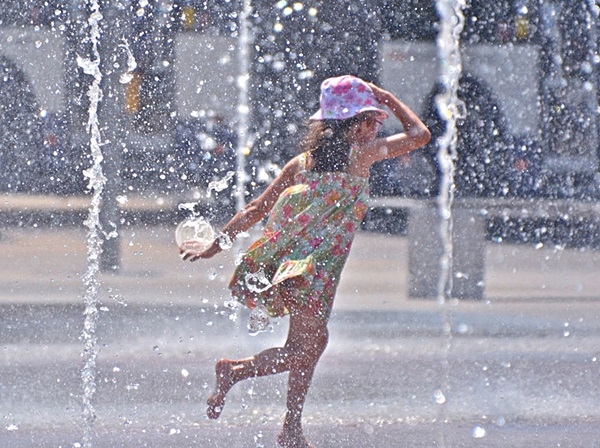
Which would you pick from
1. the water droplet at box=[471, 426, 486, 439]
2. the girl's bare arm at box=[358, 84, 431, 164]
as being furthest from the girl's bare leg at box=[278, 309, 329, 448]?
the water droplet at box=[471, 426, 486, 439]

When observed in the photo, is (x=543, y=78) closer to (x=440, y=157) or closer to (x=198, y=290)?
(x=440, y=157)

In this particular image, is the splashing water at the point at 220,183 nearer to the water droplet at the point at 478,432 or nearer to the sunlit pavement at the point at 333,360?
the sunlit pavement at the point at 333,360

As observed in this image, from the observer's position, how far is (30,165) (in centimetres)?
1066

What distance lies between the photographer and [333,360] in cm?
538

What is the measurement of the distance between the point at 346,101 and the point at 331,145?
13 cm

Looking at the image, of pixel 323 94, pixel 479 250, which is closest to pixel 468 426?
pixel 323 94

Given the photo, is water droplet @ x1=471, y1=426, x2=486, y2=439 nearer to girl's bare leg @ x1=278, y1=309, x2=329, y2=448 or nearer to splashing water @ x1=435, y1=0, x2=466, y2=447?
girl's bare leg @ x1=278, y1=309, x2=329, y2=448

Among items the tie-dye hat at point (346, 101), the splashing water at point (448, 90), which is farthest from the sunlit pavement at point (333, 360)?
the splashing water at point (448, 90)

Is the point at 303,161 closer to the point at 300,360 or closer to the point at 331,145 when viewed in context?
the point at 331,145

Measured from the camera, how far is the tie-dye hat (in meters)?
3.57

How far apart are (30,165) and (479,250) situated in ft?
15.7

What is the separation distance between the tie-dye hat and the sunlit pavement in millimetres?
966

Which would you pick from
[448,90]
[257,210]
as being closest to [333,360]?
[257,210]

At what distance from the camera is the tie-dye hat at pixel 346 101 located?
3570mm
